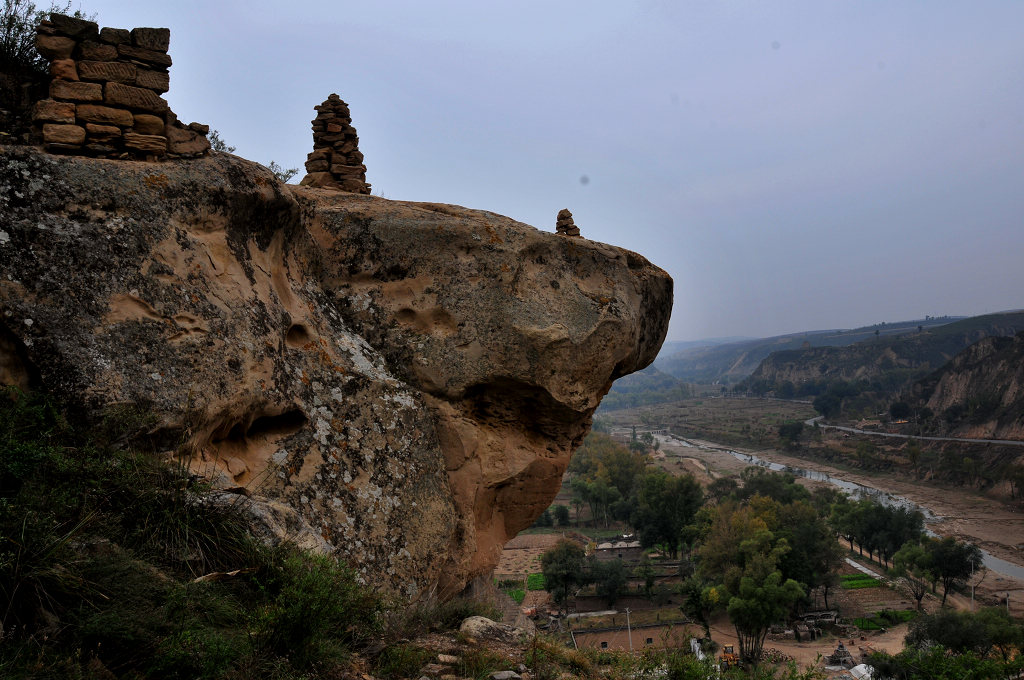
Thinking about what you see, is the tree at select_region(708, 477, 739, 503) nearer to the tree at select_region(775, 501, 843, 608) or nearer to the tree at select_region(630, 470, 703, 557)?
the tree at select_region(630, 470, 703, 557)

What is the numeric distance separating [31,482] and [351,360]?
328 centimetres

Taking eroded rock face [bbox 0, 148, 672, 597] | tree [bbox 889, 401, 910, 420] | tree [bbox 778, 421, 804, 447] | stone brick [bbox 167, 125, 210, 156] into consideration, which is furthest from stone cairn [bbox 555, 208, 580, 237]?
tree [bbox 889, 401, 910, 420]

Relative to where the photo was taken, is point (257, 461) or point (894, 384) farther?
point (894, 384)

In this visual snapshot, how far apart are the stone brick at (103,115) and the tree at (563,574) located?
133 feet

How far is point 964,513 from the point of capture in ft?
213

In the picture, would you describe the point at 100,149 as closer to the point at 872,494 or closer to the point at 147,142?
the point at 147,142

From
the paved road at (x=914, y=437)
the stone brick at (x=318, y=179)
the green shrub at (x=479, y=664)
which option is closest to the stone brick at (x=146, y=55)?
the stone brick at (x=318, y=179)

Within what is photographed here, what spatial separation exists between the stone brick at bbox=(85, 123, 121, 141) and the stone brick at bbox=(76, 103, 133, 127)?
51 mm

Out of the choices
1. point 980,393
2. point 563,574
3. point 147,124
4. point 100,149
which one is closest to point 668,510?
point 563,574

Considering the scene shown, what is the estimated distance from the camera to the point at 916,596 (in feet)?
137

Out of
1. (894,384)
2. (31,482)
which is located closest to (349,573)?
(31,482)

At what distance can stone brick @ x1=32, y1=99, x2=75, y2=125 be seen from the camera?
215 inches

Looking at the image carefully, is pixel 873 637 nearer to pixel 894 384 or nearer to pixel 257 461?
pixel 257 461

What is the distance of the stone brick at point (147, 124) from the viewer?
5852 millimetres
